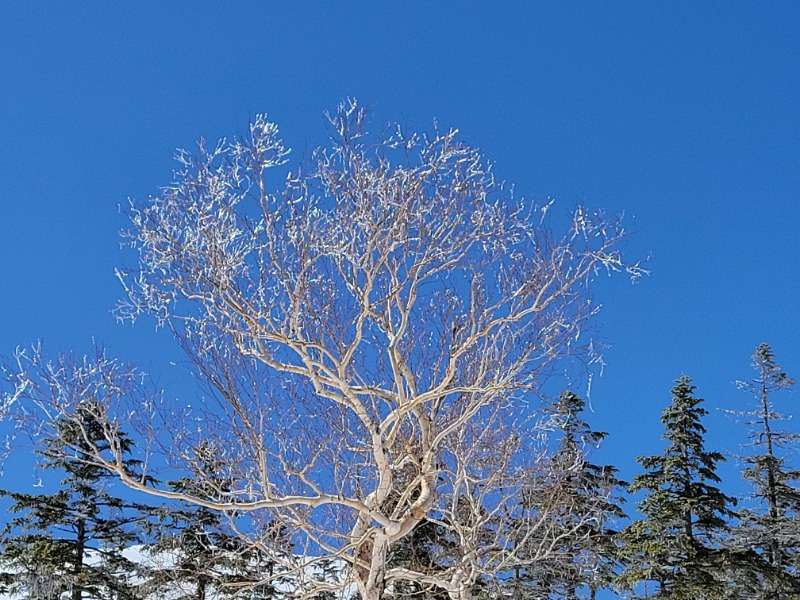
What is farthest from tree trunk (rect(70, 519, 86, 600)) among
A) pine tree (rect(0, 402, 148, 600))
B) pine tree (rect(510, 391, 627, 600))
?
pine tree (rect(510, 391, 627, 600))

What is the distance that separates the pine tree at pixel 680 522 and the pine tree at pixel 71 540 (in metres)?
10.3

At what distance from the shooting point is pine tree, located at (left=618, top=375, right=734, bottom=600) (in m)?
16.7

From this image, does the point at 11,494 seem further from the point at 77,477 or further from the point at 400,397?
the point at 400,397

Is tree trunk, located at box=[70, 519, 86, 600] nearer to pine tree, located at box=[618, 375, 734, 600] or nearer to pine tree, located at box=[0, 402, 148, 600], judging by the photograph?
pine tree, located at box=[0, 402, 148, 600]

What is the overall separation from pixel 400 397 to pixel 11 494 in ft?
38.4

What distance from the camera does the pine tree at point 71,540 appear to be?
15930mm

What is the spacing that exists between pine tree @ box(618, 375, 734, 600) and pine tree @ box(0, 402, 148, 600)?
10.3 metres

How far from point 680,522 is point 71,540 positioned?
40.3 feet

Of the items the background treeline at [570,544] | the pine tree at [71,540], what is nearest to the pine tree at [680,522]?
the background treeline at [570,544]

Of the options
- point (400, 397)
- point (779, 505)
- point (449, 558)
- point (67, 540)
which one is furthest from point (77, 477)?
point (779, 505)

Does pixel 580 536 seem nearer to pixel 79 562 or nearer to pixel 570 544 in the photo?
pixel 570 544

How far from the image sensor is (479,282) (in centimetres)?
854

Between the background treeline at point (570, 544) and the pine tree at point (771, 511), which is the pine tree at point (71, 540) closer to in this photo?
the background treeline at point (570, 544)

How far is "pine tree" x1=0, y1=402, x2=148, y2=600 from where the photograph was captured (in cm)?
1593
